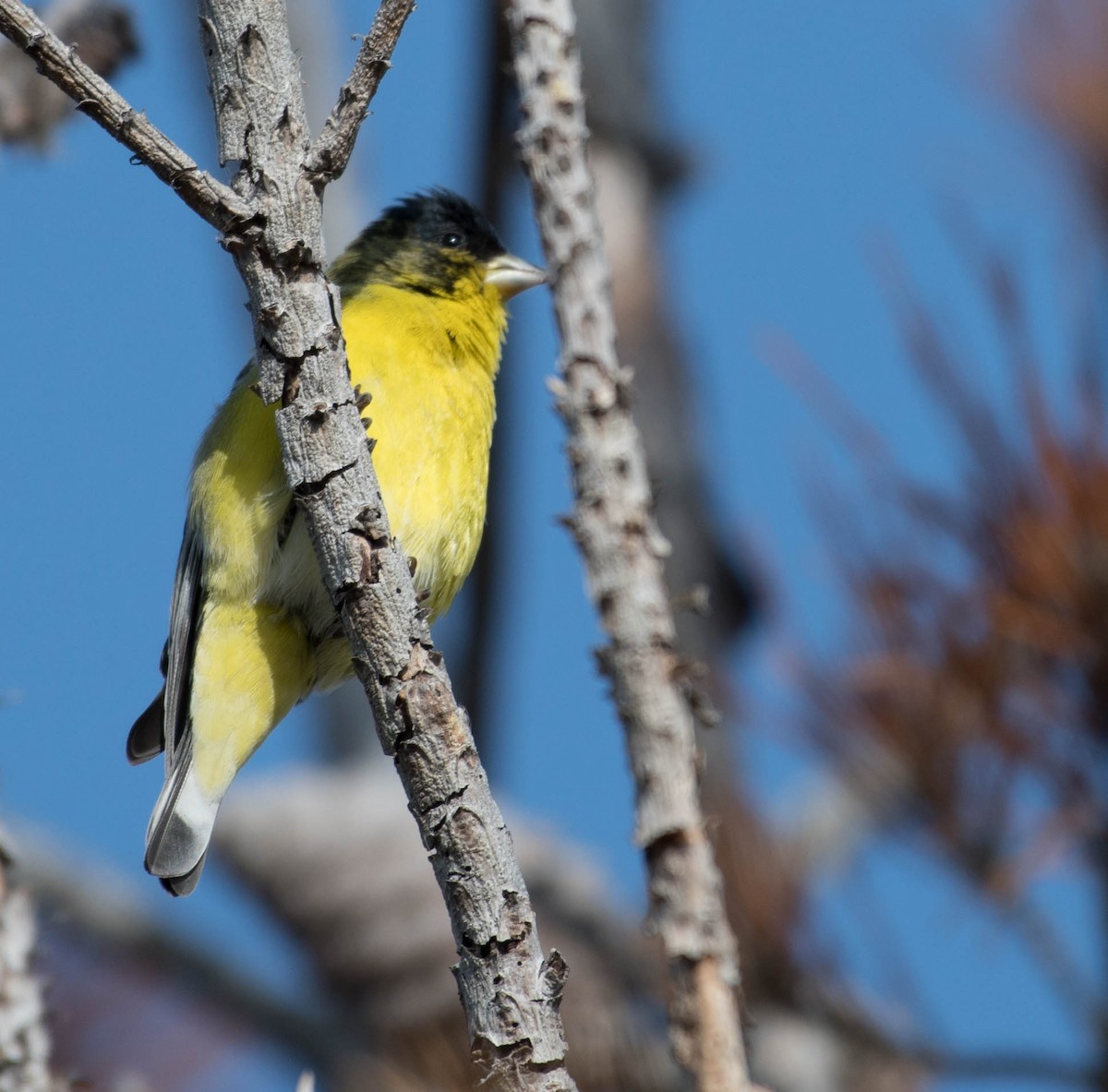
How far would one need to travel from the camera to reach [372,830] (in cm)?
617

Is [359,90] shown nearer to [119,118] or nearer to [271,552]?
[119,118]

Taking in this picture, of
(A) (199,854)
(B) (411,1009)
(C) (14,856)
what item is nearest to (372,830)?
(B) (411,1009)

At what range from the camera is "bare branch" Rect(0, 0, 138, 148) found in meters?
2.86

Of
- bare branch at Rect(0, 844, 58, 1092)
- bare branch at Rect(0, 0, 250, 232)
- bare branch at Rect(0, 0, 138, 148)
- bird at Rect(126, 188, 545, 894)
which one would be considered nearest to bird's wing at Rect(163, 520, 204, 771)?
bird at Rect(126, 188, 545, 894)

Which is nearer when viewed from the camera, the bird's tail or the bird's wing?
the bird's tail

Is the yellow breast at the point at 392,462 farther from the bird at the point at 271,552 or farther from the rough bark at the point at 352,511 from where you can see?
the rough bark at the point at 352,511

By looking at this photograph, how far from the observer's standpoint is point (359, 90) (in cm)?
187

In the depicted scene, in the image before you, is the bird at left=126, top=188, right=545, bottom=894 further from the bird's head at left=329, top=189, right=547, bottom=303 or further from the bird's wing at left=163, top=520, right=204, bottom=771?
the bird's head at left=329, top=189, right=547, bottom=303

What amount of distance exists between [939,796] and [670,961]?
106cm

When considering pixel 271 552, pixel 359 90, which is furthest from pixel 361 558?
pixel 271 552

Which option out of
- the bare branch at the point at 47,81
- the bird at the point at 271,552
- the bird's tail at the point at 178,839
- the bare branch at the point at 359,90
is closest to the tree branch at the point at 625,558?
the bird at the point at 271,552

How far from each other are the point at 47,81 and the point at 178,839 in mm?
1493

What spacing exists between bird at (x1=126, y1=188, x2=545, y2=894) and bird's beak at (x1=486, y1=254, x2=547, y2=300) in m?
0.34

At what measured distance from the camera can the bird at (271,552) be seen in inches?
120
